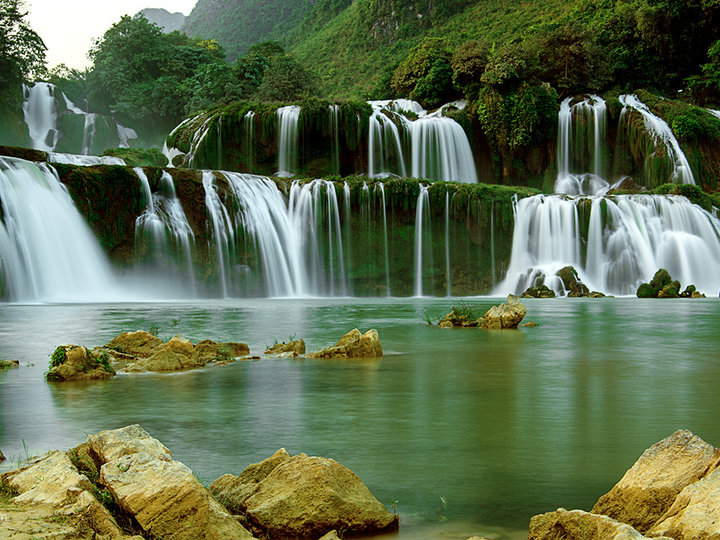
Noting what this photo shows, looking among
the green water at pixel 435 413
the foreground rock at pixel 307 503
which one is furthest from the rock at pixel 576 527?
the foreground rock at pixel 307 503

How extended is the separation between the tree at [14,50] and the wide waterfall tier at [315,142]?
2001cm

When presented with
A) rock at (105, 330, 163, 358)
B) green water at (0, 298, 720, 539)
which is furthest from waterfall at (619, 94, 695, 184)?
rock at (105, 330, 163, 358)

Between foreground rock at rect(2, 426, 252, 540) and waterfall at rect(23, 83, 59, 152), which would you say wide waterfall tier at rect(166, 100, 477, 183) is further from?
foreground rock at rect(2, 426, 252, 540)

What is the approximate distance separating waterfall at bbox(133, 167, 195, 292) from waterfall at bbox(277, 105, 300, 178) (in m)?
9.65

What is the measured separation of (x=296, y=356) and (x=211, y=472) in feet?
17.1

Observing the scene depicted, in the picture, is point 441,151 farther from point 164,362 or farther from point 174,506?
point 174,506

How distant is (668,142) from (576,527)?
37.6 m

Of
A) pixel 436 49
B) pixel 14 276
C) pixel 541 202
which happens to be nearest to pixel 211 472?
pixel 14 276

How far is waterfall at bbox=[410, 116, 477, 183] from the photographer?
35625 mm

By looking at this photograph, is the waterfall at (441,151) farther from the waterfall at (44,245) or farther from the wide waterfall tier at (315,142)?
the waterfall at (44,245)

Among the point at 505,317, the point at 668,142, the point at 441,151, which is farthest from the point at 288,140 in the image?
the point at 505,317

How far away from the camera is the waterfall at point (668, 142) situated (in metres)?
36.0

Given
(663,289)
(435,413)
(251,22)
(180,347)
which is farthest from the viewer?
(251,22)

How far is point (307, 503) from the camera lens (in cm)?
305
